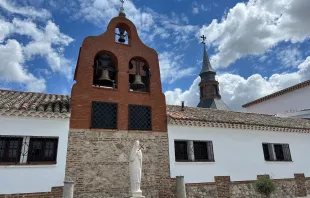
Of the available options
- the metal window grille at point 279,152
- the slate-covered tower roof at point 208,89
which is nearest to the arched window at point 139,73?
the metal window grille at point 279,152

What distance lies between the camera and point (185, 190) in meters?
9.87

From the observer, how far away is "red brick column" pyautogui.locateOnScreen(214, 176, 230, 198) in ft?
35.5

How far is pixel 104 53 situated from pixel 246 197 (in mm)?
10034

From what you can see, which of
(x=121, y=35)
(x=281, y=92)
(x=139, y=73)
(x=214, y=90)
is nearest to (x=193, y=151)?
(x=139, y=73)

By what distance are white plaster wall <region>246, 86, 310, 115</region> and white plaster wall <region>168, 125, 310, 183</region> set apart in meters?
8.65

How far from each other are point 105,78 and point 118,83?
69cm

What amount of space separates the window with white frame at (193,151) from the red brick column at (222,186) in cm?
97

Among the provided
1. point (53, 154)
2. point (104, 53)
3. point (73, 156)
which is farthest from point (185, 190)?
point (104, 53)

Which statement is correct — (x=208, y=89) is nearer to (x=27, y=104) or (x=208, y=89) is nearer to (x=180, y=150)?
(x=180, y=150)

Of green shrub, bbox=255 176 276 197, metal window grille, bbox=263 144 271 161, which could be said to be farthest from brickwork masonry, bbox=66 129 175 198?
metal window grille, bbox=263 144 271 161

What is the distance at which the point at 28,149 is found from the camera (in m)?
8.20

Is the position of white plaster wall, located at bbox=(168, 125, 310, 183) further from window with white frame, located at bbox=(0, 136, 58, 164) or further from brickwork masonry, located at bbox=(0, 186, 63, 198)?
window with white frame, located at bbox=(0, 136, 58, 164)

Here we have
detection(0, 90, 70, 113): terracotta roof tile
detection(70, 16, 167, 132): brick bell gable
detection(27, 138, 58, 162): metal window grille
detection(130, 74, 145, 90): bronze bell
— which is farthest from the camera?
detection(130, 74, 145, 90): bronze bell

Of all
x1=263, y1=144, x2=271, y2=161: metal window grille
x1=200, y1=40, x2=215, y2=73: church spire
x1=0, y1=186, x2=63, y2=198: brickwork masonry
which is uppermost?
x1=200, y1=40, x2=215, y2=73: church spire
